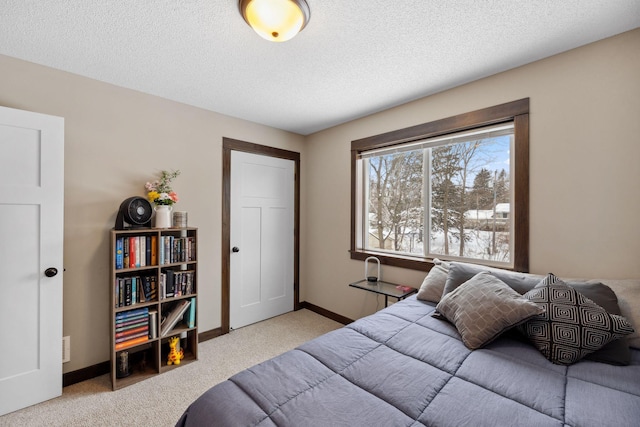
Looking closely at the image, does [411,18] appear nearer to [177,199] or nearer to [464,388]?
[464,388]

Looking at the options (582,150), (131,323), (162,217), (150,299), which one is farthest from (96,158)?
(582,150)

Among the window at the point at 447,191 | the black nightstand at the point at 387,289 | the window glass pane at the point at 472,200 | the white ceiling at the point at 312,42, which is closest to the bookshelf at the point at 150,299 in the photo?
the white ceiling at the point at 312,42

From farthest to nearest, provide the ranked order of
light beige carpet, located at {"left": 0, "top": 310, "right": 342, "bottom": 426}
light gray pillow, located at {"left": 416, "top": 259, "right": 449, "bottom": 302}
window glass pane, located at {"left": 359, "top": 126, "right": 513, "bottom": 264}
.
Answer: window glass pane, located at {"left": 359, "top": 126, "right": 513, "bottom": 264}, light gray pillow, located at {"left": 416, "top": 259, "right": 449, "bottom": 302}, light beige carpet, located at {"left": 0, "top": 310, "right": 342, "bottom": 426}

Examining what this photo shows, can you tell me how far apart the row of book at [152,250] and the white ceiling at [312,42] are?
4.57 feet

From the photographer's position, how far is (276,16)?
1458 millimetres

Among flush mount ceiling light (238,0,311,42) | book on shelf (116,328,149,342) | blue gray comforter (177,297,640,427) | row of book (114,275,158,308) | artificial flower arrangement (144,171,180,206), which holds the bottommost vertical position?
book on shelf (116,328,149,342)

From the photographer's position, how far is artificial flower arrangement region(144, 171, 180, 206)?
96.4 inches

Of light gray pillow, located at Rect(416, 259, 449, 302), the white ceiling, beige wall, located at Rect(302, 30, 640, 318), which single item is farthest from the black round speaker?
beige wall, located at Rect(302, 30, 640, 318)

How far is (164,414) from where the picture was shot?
1.87 metres

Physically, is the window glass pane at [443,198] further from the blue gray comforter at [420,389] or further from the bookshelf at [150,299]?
the bookshelf at [150,299]

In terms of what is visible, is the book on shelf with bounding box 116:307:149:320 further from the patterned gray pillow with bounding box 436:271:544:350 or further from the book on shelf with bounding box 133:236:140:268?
the patterned gray pillow with bounding box 436:271:544:350

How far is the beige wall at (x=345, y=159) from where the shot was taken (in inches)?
68.4

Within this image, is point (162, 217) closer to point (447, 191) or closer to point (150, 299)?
point (150, 299)

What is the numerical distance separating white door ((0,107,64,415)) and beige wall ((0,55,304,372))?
0.65 feet
